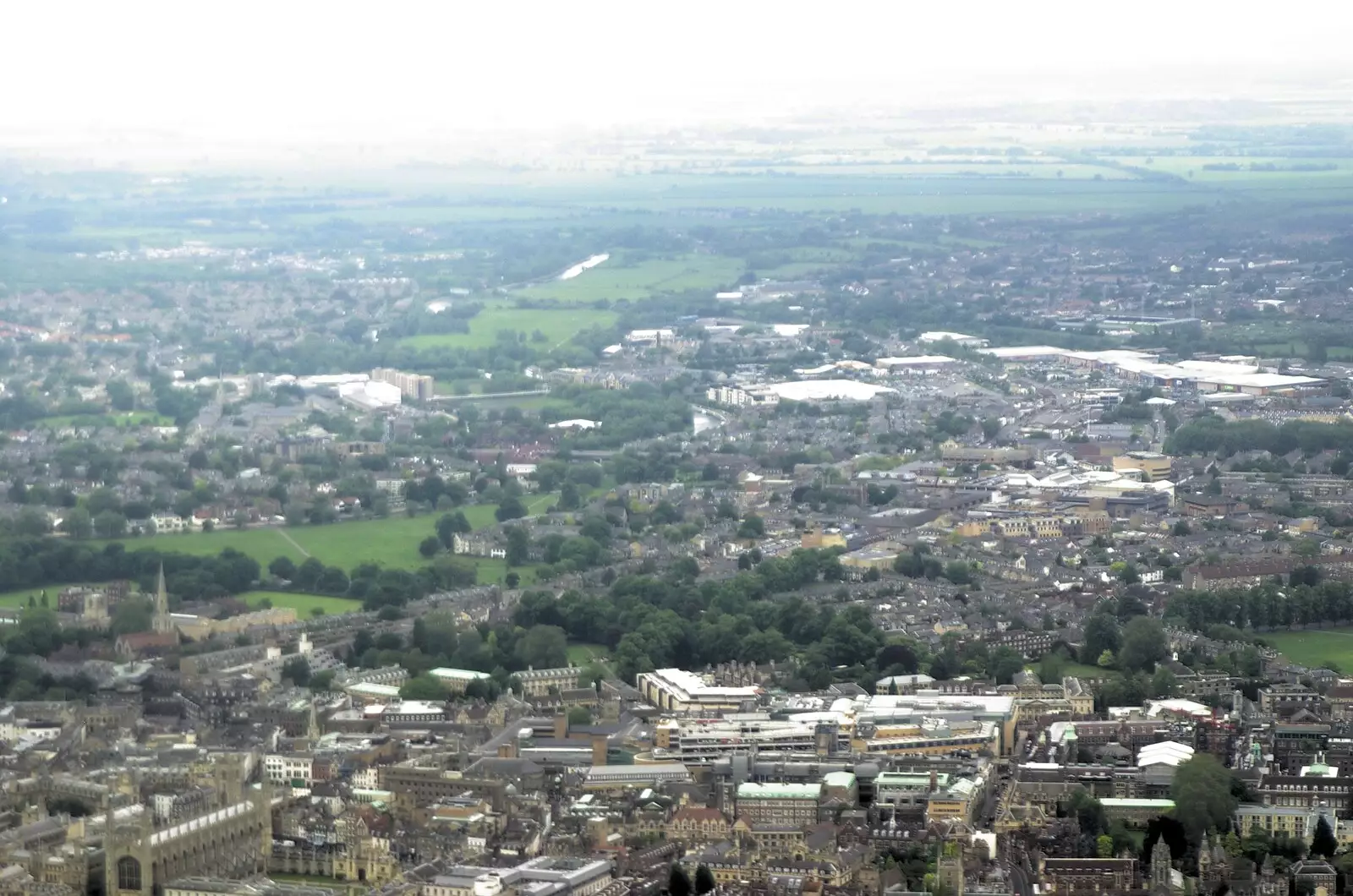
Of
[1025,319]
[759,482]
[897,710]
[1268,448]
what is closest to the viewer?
[897,710]

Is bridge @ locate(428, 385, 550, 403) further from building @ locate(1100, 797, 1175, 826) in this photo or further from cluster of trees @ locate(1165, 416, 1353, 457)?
building @ locate(1100, 797, 1175, 826)

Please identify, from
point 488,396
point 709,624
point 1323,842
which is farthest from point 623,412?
point 1323,842

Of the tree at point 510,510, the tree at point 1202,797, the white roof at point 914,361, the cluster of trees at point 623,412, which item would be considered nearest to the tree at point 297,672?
the tree at point 1202,797

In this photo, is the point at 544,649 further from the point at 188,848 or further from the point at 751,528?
the point at 751,528

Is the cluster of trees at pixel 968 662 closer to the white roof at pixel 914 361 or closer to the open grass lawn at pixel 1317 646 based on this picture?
the open grass lawn at pixel 1317 646

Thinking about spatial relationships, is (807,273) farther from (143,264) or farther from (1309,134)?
(1309,134)

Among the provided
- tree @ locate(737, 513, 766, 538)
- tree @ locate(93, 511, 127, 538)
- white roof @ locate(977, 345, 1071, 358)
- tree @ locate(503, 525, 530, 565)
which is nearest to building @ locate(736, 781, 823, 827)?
tree @ locate(503, 525, 530, 565)

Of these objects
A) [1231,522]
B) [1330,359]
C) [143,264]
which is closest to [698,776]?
[1231,522]
